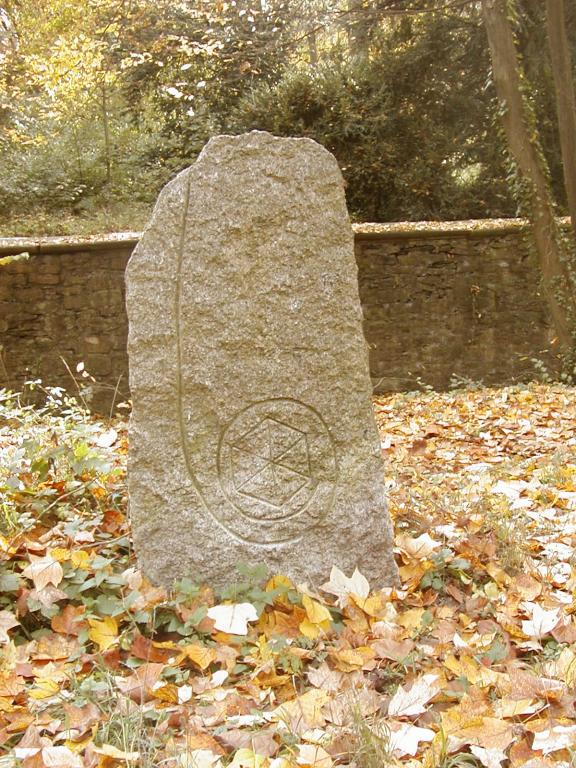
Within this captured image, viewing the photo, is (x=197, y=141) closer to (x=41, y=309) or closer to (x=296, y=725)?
(x=41, y=309)

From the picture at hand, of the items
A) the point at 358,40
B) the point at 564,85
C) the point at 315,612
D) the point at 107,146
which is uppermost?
the point at 358,40

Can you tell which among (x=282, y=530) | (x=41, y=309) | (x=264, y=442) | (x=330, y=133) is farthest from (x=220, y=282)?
(x=330, y=133)

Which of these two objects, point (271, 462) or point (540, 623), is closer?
point (540, 623)

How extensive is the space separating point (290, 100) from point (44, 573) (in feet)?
32.5

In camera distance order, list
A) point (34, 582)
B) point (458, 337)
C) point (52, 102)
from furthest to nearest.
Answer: point (52, 102)
point (458, 337)
point (34, 582)

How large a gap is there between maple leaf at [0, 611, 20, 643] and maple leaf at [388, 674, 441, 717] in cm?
121

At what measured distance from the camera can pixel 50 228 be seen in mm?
10461

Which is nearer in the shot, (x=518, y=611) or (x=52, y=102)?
(x=518, y=611)

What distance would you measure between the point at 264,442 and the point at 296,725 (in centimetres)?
109

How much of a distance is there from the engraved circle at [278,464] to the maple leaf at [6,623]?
0.82 m

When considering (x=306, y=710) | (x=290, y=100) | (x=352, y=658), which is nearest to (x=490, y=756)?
(x=306, y=710)

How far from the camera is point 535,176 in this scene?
883 centimetres

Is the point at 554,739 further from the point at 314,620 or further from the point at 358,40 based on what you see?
the point at 358,40

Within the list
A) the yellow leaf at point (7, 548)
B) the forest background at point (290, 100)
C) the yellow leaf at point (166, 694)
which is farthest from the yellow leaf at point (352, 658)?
the forest background at point (290, 100)
